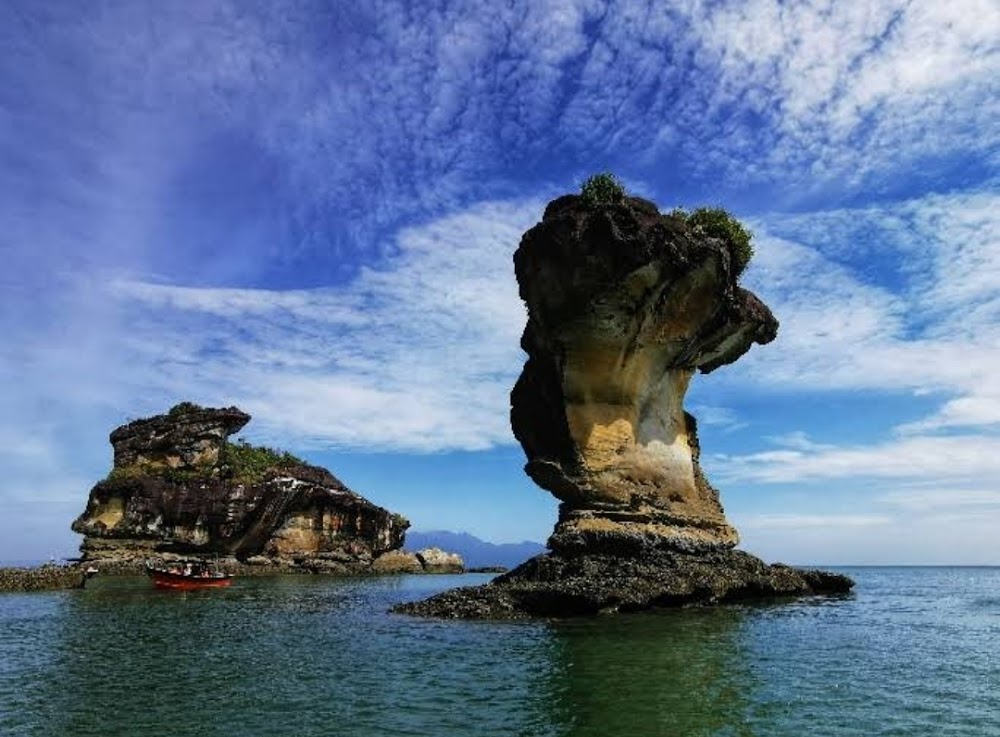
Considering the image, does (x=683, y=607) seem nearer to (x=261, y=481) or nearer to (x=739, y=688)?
(x=739, y=688)

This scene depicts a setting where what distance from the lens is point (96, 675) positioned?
735 inches

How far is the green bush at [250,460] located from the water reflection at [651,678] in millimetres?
52280

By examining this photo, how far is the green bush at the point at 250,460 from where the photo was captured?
236 feet

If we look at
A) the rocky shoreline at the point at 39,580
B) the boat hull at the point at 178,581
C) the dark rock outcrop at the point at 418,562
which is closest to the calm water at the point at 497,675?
the boat hull at the point at 178,581

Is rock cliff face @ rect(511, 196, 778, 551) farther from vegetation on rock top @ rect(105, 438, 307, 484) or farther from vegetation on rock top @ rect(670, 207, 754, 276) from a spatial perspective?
vegetation on rock top @ rect(105, 438, 307, 484)

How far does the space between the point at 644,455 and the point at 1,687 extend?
2747 centimetres

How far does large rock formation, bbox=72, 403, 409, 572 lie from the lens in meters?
66.5

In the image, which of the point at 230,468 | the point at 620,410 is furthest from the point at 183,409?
the point at 620,410

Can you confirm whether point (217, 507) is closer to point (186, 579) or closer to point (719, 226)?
point (186, 579)

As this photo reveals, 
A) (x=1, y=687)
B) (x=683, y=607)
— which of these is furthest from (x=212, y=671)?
(x=683, y=607)

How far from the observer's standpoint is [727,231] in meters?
38.3

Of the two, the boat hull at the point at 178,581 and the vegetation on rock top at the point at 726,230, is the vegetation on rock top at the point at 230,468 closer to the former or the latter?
the boat hull at the point at 178,581

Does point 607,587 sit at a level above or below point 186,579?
below

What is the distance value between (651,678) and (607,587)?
1256 cm
